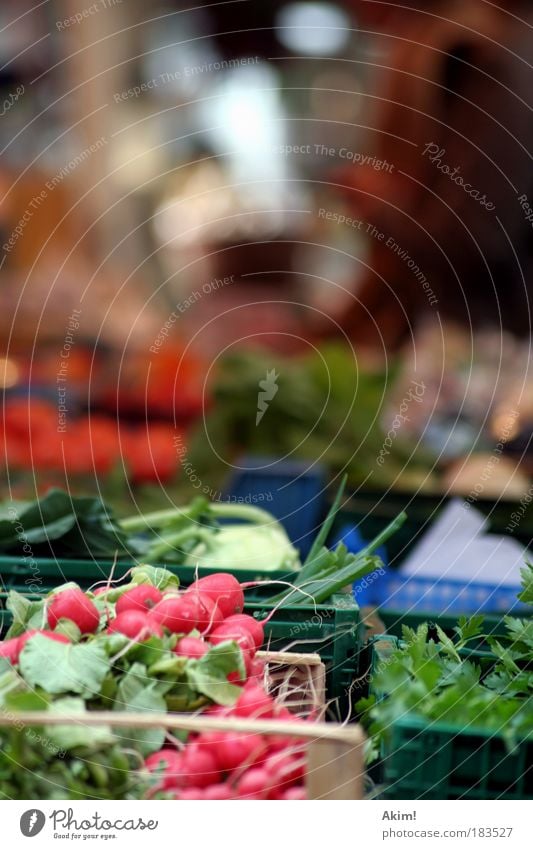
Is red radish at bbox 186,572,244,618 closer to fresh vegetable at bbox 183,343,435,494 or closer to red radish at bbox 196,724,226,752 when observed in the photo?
red radish at bbox 196,724,226,752

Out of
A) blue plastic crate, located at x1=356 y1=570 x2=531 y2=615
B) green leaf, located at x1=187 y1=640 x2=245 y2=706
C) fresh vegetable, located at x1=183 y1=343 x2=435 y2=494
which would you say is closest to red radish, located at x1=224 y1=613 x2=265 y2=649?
green leaf, located at x1=187 y1=640 x2=245 y2=706

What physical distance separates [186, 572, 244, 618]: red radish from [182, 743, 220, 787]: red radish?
0.25 m

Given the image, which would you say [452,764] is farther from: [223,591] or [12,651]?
[12,651]

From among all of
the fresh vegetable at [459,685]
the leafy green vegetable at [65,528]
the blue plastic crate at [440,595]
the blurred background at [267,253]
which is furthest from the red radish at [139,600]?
the blurred background at [267,253]

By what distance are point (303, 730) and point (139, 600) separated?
353 millimetres

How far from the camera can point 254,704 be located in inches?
42.2

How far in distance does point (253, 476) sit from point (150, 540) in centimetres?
60

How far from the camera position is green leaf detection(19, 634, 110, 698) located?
41.4 inches

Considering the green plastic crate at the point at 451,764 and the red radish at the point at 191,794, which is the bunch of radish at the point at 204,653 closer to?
the red radish at the point at 191,794

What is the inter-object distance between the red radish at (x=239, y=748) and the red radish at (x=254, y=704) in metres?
0.04

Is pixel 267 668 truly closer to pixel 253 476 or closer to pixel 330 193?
pixel 253 476

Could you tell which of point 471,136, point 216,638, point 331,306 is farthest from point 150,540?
point 331,306

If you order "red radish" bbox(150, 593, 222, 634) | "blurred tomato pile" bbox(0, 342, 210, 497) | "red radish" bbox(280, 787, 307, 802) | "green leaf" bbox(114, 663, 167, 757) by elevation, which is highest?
"blurred tomato pile" bbox(0, 342, 210, 497)

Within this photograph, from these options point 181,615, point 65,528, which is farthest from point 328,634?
point 65,528
